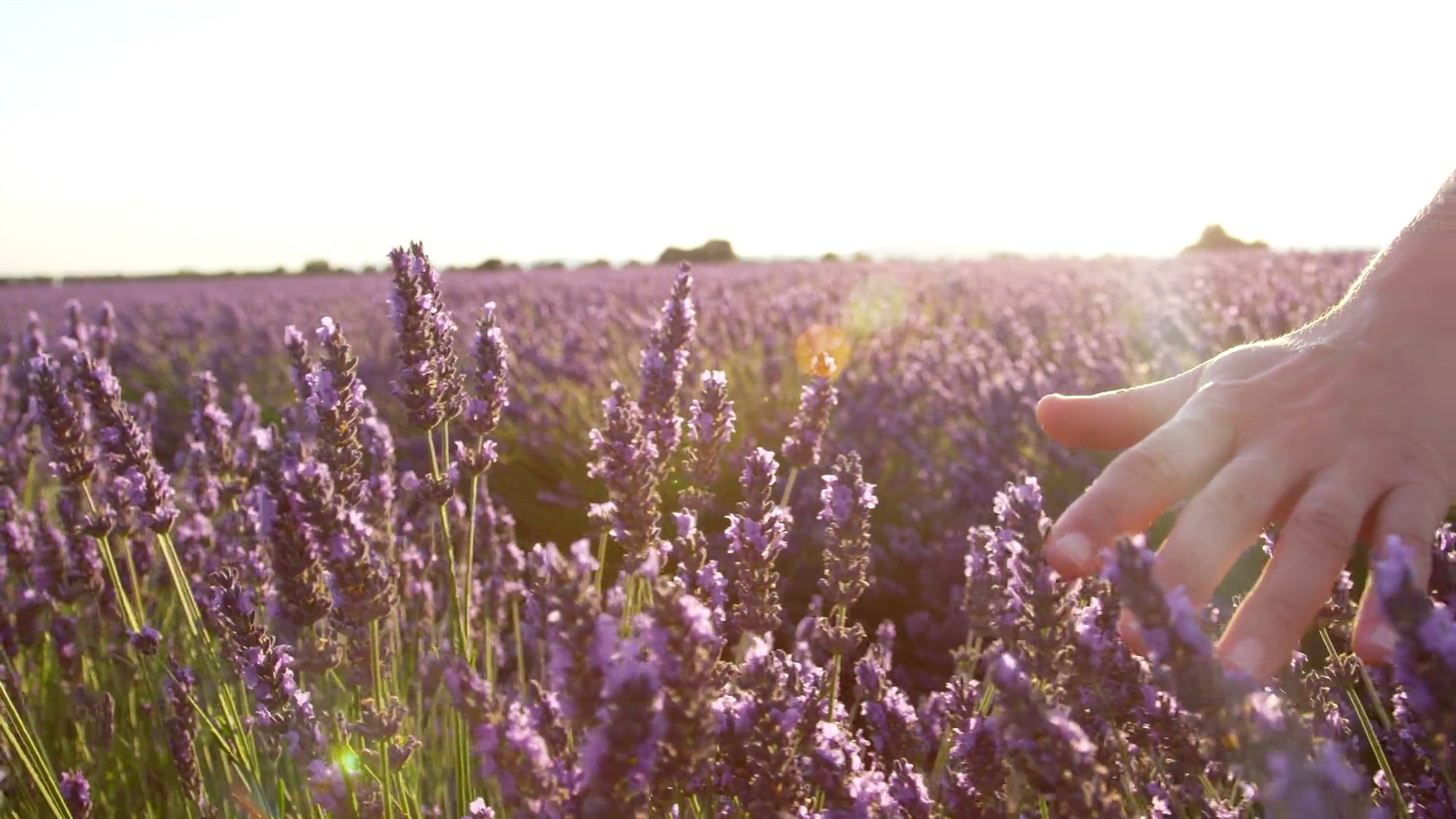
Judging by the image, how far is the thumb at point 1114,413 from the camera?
1550 mm

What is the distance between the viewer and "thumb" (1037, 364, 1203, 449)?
5.08ft

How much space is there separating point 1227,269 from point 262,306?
578 inches

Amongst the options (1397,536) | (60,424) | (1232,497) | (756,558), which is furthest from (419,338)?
(1397,536)

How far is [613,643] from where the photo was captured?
3.46 feet

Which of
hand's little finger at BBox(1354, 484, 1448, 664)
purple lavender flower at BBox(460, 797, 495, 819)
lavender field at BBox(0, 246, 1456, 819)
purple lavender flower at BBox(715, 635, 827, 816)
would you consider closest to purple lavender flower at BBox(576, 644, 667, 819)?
lavender field at BBox(0, 246, 1456, 819)

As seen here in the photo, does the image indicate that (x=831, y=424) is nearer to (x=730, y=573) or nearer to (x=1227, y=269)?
(x=730, y=573)

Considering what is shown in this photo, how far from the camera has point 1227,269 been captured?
1519 centimetres

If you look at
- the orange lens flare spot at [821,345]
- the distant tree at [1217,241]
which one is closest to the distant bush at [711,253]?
the distant tree at [1217,241]

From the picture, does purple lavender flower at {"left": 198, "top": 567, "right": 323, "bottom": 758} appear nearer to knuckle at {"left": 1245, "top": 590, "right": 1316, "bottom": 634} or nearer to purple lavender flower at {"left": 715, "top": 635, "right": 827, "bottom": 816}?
purple lavender flower at {"left": 715, "top": 635, "right": 827, "bottom": 816}

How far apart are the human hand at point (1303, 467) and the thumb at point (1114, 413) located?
4 centimetres

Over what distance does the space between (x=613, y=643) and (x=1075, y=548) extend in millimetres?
540

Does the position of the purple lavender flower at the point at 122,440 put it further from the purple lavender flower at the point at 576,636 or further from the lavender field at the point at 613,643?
the purple lavender flower at the point at 576,636

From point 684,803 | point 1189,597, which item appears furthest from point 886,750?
point 1189,597

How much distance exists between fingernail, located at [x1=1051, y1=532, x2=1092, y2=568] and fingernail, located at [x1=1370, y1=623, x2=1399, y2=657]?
28 centimetres
